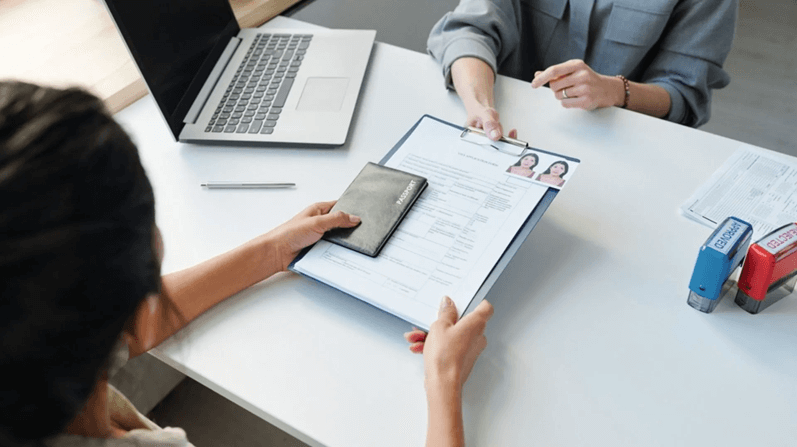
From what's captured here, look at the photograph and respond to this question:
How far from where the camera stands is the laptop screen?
2.83ft

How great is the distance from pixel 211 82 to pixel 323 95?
213 millimetres

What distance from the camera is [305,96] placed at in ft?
3.34

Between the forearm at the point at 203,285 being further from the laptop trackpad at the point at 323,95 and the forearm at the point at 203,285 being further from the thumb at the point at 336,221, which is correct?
the laptop trackpad at the point at 323,95

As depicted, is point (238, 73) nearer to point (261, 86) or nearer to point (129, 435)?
point (261, 86)

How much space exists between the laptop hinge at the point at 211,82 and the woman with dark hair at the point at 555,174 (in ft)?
1.99

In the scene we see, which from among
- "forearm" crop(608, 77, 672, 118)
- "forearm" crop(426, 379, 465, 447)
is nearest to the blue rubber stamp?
"forearm" crop(426, 379, 465, 447)

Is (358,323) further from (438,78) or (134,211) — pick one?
(438,78)

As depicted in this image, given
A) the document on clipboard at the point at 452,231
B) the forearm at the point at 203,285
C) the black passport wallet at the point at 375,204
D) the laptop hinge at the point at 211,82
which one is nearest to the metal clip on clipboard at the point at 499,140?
the document on clipboard at the point at 452,231

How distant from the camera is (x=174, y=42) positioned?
3.13ft

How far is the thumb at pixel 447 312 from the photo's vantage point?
0.64m

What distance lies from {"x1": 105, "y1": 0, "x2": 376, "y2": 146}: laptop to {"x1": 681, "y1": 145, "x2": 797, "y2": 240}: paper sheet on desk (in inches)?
21.8

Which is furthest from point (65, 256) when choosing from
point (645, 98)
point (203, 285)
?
point (645, 98)

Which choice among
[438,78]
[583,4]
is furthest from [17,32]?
[583,4]

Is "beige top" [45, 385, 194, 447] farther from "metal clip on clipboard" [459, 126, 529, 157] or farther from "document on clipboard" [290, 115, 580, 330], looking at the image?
"metal clip on clipboard" [459, 126, 529, 157]
